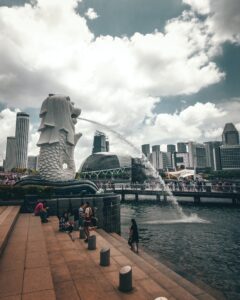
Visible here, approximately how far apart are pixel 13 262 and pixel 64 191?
18.7 meters

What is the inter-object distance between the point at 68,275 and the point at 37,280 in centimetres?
165

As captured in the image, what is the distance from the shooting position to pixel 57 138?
32.0 m

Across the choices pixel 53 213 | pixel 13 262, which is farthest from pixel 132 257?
pixel 53 213

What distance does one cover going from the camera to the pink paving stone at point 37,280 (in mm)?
6289

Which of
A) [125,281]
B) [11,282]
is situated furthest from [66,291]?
[125,281]

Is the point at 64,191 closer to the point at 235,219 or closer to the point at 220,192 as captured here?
the point at 235,219

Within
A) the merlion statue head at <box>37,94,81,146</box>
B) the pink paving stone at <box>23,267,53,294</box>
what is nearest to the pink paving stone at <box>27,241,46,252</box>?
the pink paving stone at <box>23,267,53,294</box>

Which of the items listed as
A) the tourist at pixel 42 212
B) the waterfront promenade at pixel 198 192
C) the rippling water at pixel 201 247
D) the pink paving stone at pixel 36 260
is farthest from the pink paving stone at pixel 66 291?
the waterfront promenade at pixel 198 192

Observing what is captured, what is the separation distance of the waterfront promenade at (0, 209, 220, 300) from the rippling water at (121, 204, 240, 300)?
236 centimetres

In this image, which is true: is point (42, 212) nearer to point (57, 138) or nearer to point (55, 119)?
point (57, 138)

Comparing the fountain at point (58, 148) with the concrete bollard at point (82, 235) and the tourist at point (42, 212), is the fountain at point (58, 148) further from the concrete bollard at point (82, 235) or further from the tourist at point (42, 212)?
the concrete bollard at point (82, 235)

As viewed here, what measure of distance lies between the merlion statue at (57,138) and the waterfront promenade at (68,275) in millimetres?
19593

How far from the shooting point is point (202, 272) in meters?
12.8

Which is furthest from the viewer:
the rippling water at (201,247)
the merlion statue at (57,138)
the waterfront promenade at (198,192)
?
the waterfront promenade at (198,192)
